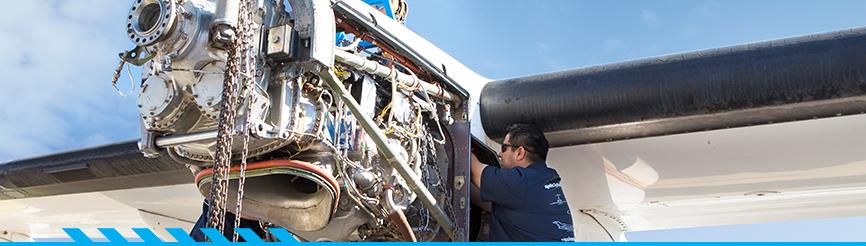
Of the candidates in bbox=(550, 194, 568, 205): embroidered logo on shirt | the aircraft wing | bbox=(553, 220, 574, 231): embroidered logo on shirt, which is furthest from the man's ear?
the aircraft wing

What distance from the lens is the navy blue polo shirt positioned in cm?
386

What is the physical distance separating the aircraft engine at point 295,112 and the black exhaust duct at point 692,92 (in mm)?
736

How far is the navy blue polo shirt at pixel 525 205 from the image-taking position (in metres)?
3.86

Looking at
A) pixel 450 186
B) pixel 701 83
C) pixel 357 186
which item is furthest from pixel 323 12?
pixel 701 83

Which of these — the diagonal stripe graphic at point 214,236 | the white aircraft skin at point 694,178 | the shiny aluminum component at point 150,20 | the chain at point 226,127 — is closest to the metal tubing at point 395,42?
the white aircraft skin at point 694,178

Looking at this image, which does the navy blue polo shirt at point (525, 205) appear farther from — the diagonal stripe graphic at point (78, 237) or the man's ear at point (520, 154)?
the diagonal stripe graphic at point (78, 237)

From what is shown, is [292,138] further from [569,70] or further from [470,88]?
[569,70]

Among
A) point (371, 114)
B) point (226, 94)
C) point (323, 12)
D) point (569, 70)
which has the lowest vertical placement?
point (226, 94)

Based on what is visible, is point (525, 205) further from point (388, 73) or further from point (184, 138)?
point (184, 138)

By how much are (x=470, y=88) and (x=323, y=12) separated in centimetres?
135

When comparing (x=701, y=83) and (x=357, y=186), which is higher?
(x=701, y=83)

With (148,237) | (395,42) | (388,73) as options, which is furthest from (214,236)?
(395,42)

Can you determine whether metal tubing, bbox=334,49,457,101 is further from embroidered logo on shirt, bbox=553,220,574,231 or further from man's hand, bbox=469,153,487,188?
embroidered logo on shirt, bbox=553,220,574,231

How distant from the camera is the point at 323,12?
327 centimetres
